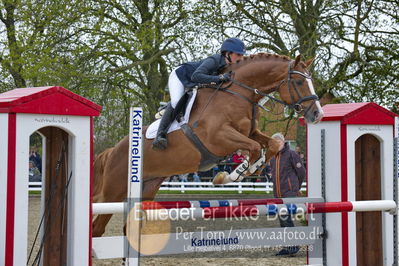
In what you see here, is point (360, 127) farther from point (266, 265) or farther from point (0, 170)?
point (0, 170)

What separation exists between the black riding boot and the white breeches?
0.19ft

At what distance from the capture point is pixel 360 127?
416cm

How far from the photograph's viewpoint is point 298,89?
14.8 feet

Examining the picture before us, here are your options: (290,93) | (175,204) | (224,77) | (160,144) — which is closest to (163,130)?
(160,144)

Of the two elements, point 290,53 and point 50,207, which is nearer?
point 50,207

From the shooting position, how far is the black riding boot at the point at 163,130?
15.6 ft

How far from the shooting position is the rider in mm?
4668

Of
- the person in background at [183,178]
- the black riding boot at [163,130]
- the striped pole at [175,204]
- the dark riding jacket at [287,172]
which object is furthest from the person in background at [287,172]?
the person in background at [183,178]

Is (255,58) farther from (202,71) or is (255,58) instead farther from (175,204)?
(175,204)

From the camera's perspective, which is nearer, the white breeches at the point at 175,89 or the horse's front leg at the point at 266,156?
the horse's front leg at the point at 266,156

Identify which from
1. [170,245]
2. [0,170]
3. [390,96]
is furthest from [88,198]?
[390,96]

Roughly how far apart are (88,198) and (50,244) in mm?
367

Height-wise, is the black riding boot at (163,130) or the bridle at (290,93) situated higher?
the bridle at (290,93)

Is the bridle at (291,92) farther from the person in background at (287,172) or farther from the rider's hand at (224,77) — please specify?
the person in background at (287,172)
